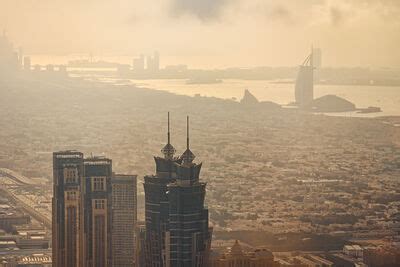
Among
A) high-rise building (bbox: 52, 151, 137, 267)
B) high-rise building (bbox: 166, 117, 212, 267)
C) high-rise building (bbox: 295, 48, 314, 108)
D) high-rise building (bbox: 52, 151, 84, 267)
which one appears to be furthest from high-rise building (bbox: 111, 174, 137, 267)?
high-rise building (bbox: 295, 48, 314, 108)

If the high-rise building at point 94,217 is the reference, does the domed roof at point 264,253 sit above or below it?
below

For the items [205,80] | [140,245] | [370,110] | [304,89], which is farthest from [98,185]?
[304,89]

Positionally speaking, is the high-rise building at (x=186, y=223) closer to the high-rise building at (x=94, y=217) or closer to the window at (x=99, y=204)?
the high-rise building at (x=94, y=217)

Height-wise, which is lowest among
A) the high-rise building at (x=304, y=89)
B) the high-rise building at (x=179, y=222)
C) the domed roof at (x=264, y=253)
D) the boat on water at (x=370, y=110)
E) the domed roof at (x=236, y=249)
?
the domed roof at (x=264, y=253)

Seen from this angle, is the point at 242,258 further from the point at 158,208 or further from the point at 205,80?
the point at 205,80

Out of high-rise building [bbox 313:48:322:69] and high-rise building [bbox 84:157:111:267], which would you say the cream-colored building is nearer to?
high-rise building [bbox 84:157:111:267]

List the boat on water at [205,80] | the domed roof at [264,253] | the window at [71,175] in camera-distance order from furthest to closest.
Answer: the boat on water at [205,80]
the window at [71,175]
the domed roof at [264,253]

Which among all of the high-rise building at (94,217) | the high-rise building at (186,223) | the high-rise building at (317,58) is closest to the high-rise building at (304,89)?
the high-rise building at (317,58)

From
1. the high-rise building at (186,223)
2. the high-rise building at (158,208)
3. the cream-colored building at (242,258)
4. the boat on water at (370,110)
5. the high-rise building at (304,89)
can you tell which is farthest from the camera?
the high-rise building at (304,89)
